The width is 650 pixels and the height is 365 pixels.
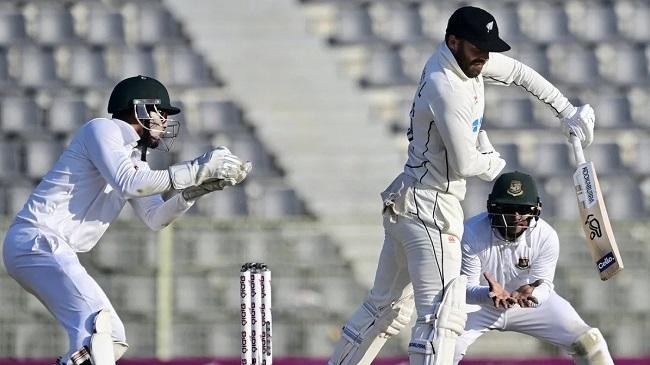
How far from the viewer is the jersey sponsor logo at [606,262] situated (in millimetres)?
6539

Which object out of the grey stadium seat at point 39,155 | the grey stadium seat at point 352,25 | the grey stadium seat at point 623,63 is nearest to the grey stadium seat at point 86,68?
the grey stadium seat at point 39,155

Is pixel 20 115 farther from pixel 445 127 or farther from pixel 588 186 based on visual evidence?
pixel 445 127

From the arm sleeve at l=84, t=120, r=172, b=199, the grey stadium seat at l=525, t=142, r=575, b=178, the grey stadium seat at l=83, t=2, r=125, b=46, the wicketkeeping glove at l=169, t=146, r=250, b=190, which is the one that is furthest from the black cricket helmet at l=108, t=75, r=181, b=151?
the grey stadium seat at l=83, t=2, r=125, b=46

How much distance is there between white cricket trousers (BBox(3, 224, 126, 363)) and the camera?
5723 millimetres

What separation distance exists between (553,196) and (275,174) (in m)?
2.39

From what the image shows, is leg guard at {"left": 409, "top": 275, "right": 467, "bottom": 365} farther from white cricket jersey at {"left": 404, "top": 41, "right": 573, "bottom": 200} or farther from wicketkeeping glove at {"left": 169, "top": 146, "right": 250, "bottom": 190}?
wicketkeeping glove at {"left": 169, "top": 146, "right": 250, "bottom": 190}

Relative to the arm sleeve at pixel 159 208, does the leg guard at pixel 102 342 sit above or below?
below

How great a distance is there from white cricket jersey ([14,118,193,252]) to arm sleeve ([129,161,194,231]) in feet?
0.50

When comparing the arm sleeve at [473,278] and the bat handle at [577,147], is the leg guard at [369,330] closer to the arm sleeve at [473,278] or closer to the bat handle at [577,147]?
the arm sleeve at [473,278]

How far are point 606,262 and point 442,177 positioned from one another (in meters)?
0.99

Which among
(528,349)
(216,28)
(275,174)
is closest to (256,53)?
(216,28)

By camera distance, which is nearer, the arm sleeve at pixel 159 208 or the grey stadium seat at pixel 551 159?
the arm sleeve at pixel 159 208

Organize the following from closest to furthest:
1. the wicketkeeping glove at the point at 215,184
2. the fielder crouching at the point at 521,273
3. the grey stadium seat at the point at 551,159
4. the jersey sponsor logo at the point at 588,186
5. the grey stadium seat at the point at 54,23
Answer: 1. the wicketkeeping glove at the point at 215,184
2. the jersey sponsor logo at the point at 588,186
3. the fielder crouching at the point at 521,273
4. the grey stadium seat at the point at 551,159
5. the grey stadium seat at the point at 54,23

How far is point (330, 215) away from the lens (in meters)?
12.7
